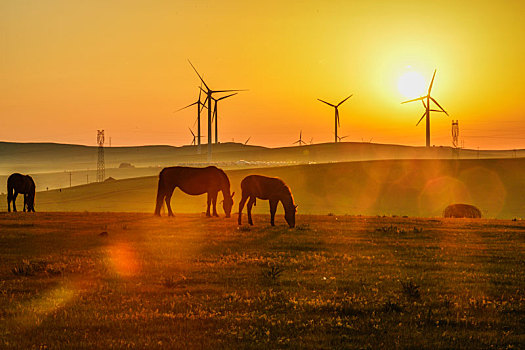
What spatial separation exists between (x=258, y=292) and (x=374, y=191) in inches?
3383

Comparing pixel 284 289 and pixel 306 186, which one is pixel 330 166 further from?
pixel 284 289

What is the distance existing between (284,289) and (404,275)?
3866 millimetres

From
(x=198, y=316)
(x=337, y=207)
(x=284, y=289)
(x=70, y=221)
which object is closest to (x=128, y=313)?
(x=198, y=316)

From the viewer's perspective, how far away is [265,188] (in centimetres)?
2683

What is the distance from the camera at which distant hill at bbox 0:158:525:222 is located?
8338 centimetres

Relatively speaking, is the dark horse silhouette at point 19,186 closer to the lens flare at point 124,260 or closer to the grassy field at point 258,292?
the grassy field at point 258,292

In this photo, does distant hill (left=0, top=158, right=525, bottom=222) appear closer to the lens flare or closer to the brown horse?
the brown horse

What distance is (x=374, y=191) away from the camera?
9662 centimetres

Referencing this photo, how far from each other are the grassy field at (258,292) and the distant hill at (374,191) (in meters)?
56.0

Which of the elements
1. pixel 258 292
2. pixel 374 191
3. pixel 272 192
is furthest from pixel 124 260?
pixel 374 191

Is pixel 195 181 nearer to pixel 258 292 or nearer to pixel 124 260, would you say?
pixel 124 260

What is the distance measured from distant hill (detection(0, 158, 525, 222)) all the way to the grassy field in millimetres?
55992

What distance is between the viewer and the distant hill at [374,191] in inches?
3282

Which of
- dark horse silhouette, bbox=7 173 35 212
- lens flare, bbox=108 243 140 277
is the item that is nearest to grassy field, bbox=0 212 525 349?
lens flare, bbox=108 243 140 277
